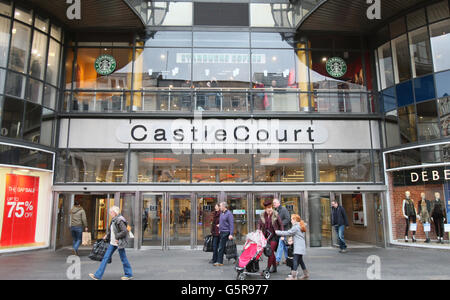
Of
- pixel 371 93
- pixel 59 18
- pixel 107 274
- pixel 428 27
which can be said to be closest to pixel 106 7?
pixel 59 18

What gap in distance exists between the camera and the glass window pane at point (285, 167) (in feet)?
43.9

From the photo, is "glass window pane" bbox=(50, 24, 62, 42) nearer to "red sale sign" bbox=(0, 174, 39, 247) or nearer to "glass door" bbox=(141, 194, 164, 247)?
"red sale sign" bbox=(0, 174, 39, 247)

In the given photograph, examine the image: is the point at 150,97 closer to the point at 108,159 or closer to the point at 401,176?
the point at 108,159

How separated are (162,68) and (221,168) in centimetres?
501

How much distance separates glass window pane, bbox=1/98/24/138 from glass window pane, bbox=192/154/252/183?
6.29 meters

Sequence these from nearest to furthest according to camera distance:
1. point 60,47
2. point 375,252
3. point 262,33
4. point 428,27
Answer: point 375,252 → point 428,27 → point 60,47 → point 262,33

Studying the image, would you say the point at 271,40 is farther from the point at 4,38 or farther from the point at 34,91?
the point at 4,38

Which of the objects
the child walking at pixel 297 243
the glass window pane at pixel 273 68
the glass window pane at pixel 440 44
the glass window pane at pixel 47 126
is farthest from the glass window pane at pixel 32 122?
the glass window pane at pixel 440 44

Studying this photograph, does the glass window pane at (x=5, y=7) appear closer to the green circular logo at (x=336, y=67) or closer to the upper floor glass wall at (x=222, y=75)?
the upper floor glass wall at (x=222, y=75)

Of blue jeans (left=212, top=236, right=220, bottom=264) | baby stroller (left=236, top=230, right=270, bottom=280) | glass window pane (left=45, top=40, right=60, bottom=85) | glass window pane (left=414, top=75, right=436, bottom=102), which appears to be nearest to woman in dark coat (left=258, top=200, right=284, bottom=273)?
baby stroller (left=236, top=230, right=270, bottom=280)

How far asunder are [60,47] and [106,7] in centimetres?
269

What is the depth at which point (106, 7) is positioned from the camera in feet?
42.3

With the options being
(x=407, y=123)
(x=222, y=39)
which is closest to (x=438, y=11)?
(x=407, y=123)

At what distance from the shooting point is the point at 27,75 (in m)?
12.0
